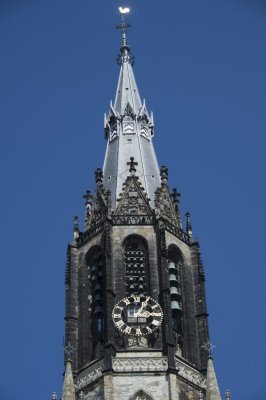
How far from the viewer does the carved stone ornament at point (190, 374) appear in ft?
201

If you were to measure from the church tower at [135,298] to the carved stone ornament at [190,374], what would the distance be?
0.23 feet

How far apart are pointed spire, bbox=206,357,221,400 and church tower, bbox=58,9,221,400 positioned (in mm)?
56

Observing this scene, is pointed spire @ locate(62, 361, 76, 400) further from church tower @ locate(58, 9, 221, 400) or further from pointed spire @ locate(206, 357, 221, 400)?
pointed spire @ locate(206, 357, 221, 400)

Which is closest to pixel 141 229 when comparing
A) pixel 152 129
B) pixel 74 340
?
pixel 74 340

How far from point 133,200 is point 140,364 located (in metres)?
11.3

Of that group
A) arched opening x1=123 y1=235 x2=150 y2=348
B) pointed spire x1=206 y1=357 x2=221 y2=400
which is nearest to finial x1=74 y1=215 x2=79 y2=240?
arched opening x1=123 y1=235 x2=150 y2=348

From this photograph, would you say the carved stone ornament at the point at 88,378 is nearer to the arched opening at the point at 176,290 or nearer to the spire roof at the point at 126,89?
the arched opening at the point at 176,290

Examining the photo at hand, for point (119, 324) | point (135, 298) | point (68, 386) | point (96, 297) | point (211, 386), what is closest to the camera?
point (68, 386)

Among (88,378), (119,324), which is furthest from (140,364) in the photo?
(88,378)

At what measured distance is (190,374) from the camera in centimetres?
6156

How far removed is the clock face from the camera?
62156mm

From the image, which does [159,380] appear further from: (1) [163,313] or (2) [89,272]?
(2) [89,272]

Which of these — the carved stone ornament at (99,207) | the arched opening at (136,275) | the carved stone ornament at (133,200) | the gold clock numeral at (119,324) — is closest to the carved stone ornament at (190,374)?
the arched opening at (136,275)

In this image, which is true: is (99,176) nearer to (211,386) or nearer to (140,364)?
(140,364)
